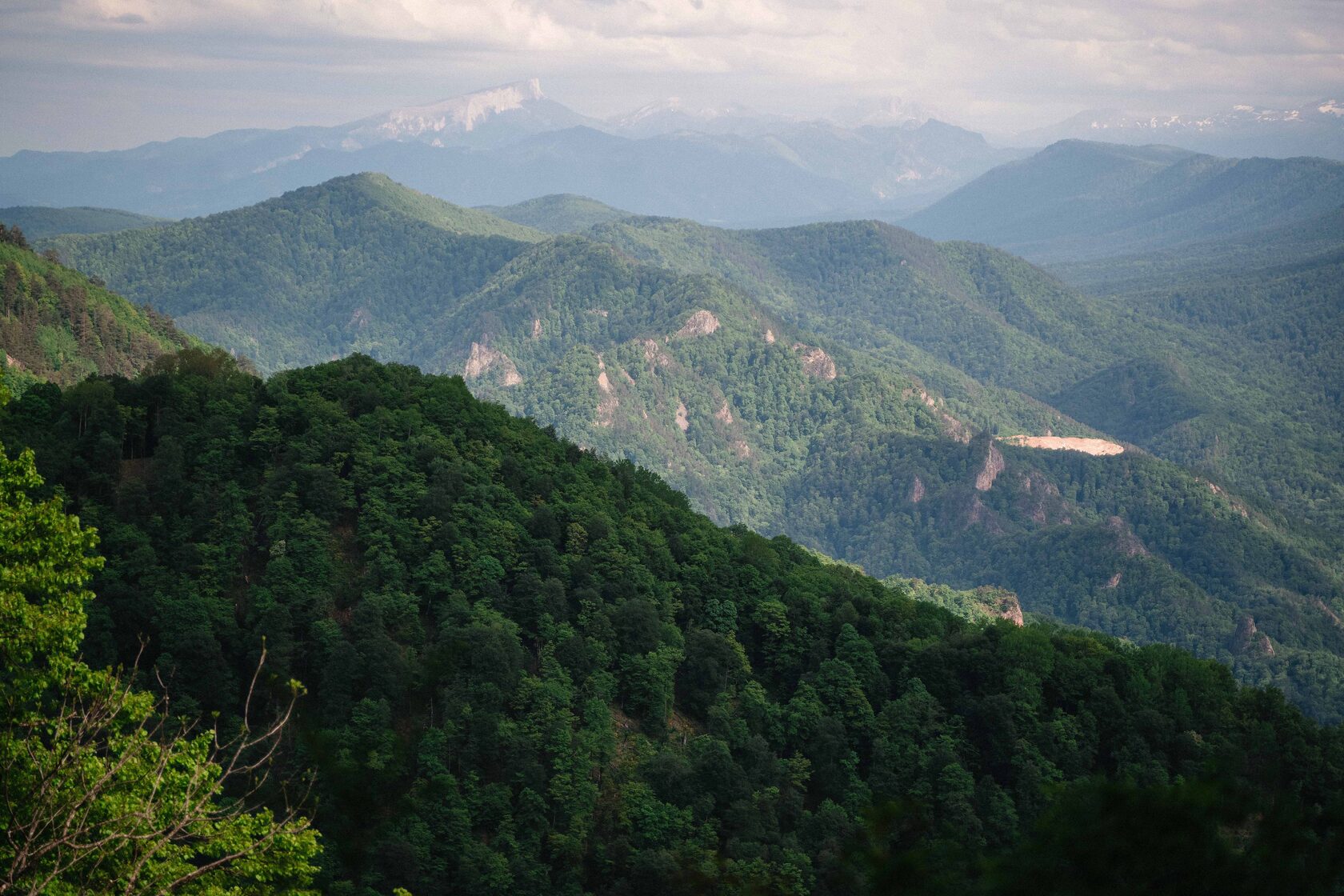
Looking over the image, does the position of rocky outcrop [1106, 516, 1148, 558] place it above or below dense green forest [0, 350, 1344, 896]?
below

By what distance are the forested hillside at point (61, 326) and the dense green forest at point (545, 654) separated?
56.8m

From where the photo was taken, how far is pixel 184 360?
233 feet

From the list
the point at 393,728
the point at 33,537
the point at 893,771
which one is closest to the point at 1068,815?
the point at 33,537

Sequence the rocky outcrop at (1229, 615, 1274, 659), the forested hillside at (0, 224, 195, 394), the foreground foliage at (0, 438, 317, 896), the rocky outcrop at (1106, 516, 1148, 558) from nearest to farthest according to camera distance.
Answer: the foreground foliage at (0, 438, 317, 896) < the forested hillside at (0, 224, 195, 394) < the rocky outcrop at (1229, 615, 1274, 659) < the rocky outcrop at (1106, 516, 1148, 558)

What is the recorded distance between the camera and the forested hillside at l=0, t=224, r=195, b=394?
11675 cm

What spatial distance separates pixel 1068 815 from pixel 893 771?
43.2 m

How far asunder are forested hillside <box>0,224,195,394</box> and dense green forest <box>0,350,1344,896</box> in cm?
5678

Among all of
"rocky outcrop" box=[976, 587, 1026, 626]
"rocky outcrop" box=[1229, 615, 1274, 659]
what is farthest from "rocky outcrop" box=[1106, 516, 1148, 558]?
"rocky outcrop" box=[976, 587, 1026, 626]

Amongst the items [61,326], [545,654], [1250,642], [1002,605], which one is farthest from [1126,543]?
[61,326]

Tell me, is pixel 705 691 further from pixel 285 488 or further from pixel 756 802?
pixel 285 488

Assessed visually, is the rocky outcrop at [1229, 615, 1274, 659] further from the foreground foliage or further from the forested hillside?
the foreground foliage

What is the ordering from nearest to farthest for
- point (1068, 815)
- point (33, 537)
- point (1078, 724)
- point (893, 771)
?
point (1068, 815), point (33, 537), point (893, 771), point (1078, 724)

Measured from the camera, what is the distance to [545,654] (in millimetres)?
57875

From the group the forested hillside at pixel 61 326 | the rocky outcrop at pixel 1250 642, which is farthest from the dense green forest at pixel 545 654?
the rocky outcrop at pixel 1250 642
